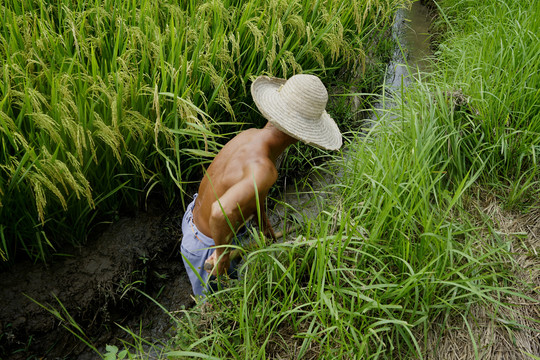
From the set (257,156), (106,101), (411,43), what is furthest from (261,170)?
(411,43)

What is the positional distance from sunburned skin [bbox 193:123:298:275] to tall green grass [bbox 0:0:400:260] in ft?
0.53

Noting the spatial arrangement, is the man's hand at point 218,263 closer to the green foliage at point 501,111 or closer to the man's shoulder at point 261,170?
the man's shoulder at point 261,170

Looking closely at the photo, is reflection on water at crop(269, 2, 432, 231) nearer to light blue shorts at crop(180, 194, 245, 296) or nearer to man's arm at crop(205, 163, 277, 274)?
light blue shorts at crop(180, 194, 245, 296)

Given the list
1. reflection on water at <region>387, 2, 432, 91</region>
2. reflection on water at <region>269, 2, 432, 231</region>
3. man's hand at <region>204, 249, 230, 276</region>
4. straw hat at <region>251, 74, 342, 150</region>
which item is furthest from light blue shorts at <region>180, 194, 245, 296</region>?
A: reflection on water at <region>387, 2, 432, 91</region>

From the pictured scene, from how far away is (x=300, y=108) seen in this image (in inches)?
74.4

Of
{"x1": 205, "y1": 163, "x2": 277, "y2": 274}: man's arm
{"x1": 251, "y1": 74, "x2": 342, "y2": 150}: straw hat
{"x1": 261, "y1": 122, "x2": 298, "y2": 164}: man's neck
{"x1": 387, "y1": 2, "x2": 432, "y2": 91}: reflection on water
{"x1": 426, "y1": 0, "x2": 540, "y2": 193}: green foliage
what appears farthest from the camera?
{"x1": 387, "y1": 2, "x2": 432, "y2": 91}: reflection on water

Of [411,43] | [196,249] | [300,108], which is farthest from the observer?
[411,43]

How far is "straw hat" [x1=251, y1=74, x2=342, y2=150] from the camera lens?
1.87m

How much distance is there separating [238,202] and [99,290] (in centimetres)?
106

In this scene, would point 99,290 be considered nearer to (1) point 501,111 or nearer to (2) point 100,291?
(2) point 100,291

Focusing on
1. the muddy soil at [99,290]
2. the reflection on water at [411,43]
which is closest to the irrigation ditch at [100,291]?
the muddy soil at [99,290]

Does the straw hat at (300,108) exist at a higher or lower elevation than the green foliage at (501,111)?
higher

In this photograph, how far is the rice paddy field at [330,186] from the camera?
71.4 inches

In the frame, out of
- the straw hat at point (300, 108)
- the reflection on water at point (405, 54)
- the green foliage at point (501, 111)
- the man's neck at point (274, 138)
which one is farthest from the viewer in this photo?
the reflection on water at point (405, 54)
